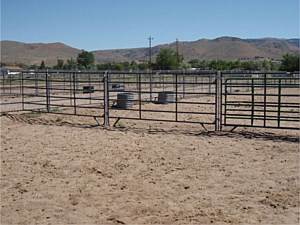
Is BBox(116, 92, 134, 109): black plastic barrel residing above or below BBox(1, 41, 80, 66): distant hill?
below

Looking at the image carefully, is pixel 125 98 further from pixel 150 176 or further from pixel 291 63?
pixel 291 63

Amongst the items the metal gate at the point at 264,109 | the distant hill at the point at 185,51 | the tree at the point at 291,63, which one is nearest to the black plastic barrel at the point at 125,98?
the metal gate at the point at 264,109

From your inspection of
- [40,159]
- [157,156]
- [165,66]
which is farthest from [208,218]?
[165,66]

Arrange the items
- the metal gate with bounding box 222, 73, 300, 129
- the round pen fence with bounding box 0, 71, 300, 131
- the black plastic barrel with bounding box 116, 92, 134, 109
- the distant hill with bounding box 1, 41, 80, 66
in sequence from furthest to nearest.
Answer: the distant hill with bounding box 1, 41, 80, 66
the black plastic barrel with bounding box 116, 92, 134, 109
the round pen fence with bounding box 0, 71, 300, 131
the metal gate with bounding box 222, 73, 300, 129

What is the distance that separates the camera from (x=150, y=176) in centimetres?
664

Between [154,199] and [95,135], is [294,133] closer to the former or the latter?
[95,135]

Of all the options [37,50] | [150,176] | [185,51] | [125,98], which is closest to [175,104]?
[125,98]

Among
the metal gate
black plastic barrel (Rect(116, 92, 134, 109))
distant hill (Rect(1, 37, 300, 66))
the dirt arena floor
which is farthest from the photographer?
distant hill (Rect(1, 37, 300, 66))

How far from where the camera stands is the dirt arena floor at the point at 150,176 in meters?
4.99

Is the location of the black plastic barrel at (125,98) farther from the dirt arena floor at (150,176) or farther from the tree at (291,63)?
the tree at (291,63)

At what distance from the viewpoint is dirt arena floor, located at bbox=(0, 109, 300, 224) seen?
196 inches

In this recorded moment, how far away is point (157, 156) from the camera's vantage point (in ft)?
26.3

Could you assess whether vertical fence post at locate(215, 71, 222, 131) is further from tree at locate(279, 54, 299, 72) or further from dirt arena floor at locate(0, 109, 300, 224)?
tree at locate(279, 54, 299, 72)

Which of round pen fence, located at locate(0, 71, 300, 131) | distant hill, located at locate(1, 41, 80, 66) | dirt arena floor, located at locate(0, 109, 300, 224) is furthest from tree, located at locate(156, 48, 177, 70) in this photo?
distant hill, located at locate(1, 41, 80, 66)
